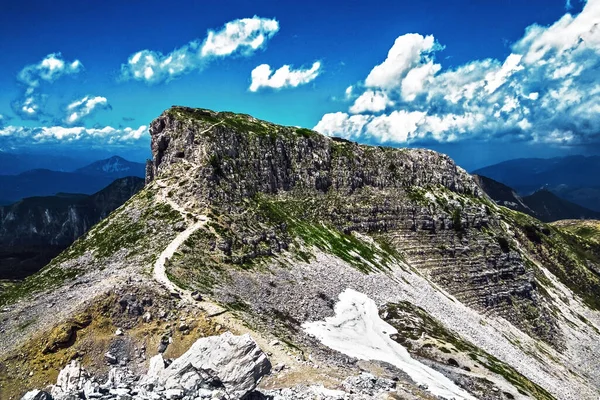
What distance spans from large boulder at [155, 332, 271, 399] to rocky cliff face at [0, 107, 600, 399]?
454cm

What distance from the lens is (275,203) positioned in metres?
148

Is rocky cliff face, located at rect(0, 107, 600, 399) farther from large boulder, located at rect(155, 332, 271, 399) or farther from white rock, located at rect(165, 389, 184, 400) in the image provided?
white rock, located at rect(165, 389, 184, 400)

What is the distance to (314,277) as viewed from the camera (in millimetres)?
108125

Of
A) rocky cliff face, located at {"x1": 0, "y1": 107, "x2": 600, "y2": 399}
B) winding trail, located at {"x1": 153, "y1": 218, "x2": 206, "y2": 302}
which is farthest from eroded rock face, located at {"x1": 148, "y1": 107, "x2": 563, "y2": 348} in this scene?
winding trail, located at {"x1": 153, "y1": 218, "x2": 206, "y2": 302}

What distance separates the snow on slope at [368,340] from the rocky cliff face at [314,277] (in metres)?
0.53

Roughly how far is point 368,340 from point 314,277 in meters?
27.9

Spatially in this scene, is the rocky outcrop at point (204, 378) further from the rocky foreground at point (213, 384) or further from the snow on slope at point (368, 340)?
the snow on slope at point (368, 340)

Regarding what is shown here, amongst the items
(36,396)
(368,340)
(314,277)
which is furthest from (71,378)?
Answer: (314,277)

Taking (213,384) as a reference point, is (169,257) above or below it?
above

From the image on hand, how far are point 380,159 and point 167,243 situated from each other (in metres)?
118

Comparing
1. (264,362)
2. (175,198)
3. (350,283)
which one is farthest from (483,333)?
(264,362)

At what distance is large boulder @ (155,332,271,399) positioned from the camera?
42.0 meters

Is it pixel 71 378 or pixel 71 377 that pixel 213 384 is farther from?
pixel 71 377

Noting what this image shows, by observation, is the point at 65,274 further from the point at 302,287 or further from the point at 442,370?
the point at 442,370
